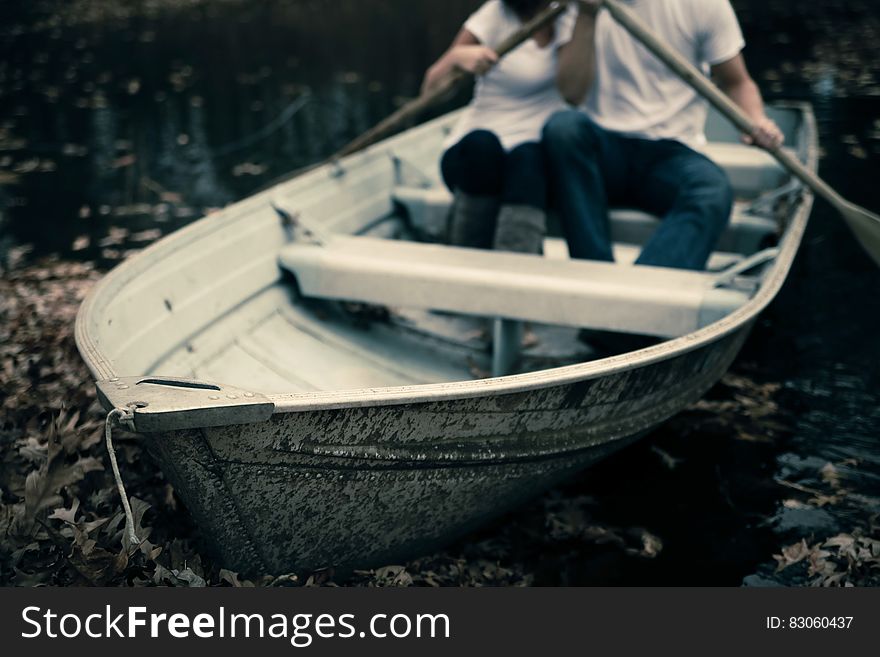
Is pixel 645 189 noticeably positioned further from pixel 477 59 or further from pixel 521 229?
pixel 477 59

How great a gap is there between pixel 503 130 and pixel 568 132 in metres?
0.36

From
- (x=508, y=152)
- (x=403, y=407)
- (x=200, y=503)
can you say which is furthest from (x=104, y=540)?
(x=508, y=152)

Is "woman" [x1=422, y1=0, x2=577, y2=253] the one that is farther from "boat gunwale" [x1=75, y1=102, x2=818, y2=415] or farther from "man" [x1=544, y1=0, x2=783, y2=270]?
"boat gunwale" [x1=75, y1=102, x2=818, y2=415]

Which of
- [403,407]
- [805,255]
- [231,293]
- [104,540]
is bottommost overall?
[805,255]

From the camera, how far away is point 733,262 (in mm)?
4285

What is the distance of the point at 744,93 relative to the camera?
403 centimetres

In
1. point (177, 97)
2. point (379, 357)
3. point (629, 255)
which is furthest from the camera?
point (177, 97)

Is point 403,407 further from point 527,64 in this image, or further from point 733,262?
point 733,262

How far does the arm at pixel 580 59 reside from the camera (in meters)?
3.78

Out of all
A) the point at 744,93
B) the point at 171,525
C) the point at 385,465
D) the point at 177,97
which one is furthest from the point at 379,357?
the point at 177,97

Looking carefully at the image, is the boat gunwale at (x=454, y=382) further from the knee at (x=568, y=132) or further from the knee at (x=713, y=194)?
the knee at (x=568, y=132)

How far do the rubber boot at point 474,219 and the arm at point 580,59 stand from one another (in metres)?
0.54

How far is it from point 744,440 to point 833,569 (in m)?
0.93

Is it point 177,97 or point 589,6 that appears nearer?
point 589,6
